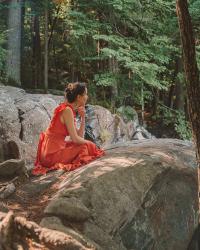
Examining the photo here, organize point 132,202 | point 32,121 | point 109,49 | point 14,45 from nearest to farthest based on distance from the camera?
1. point 132,202
2. point 32,121
3. point 109,49
4. point 14,45

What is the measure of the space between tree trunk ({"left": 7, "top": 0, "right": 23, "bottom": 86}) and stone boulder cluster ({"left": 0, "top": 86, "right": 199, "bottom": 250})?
8.05 meters

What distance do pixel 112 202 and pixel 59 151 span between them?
5.57 feet

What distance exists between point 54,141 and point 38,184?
32.0 inches

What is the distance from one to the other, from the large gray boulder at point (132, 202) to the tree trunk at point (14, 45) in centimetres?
886

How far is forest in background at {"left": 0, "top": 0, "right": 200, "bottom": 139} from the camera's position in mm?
12469

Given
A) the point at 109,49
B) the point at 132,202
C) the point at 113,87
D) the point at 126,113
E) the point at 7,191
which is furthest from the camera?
the point at 113,87

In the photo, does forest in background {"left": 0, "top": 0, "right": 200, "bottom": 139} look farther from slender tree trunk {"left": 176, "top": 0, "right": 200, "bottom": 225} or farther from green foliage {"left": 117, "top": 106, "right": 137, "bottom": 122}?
slender tree trunk {"left": 176, "top": 0, "right": 200, "bottom": 225}

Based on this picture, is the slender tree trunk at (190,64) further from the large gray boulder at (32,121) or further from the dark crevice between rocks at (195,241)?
the large gray boulder at (32,121)

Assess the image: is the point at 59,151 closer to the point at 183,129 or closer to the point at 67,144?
the point at 67,144

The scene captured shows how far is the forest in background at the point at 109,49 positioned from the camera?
12.5m

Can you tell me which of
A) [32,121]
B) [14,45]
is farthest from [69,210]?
[14,45]

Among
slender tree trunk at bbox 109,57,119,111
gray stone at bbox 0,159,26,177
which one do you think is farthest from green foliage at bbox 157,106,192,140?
gray stone at bbox 0,159,26,177

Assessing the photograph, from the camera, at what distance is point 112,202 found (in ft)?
16.3

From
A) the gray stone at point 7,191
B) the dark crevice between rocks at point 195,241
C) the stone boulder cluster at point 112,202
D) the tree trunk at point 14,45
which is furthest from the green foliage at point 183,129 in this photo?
the gray stone at point 7,191
